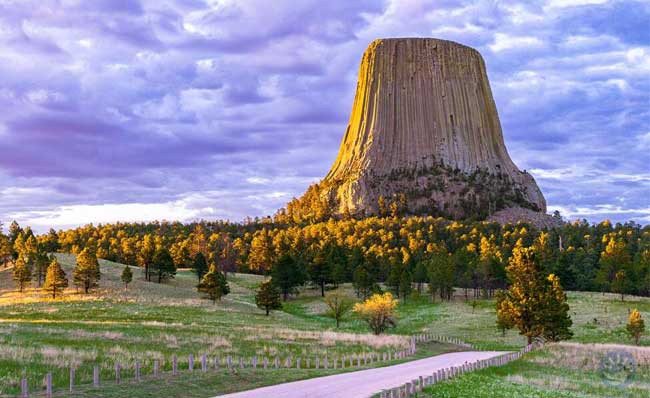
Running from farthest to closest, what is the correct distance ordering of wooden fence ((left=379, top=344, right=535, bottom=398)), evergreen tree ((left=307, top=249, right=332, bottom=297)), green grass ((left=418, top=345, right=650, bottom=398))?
1. evergreen tree ((left=307, top=249, right=332, bottom=297))
2. green grass ((left=418, top=345, right=650, bottom=398))
3. wooden fence ((left=379, top=344, right=535, bottom=398))

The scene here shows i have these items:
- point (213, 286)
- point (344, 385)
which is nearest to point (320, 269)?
point (213, 286)

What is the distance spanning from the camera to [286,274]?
358 ft

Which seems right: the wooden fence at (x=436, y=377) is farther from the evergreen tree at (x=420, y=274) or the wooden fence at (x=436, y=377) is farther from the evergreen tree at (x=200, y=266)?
the evergreen tree at (x=200, y=266)

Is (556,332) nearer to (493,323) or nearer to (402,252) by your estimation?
(493,323)

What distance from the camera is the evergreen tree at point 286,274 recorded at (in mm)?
108000

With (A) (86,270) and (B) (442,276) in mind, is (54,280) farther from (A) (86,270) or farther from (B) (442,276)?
(B) (442,276)

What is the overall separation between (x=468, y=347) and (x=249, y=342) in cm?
2239

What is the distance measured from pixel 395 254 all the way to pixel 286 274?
28.4 metres

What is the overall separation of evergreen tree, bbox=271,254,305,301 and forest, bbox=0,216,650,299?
6.1 inches

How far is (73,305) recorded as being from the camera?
79438 millimetres

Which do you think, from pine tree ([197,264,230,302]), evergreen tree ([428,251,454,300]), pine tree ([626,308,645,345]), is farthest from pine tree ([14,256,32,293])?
pine tree ([626,308,645,345])

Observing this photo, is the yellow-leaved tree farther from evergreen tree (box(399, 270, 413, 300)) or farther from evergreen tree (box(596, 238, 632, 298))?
evergreen tree (box(596, 238, 632, 298))

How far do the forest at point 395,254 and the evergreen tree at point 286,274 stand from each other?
0.16 metres

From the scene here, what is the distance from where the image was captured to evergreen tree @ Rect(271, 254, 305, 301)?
10800cm
